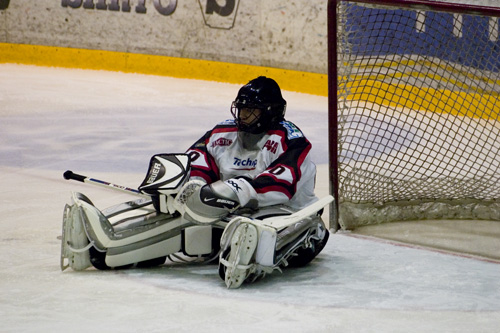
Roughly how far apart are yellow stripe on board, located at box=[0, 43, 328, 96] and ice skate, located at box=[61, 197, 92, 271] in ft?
15.6

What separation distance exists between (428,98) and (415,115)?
0.33ft

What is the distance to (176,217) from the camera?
9.12ft

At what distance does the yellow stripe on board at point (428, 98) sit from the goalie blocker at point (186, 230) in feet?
3.30

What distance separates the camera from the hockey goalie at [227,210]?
259 centimetres

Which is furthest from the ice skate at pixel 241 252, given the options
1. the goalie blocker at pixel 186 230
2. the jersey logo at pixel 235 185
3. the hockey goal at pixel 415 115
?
the hockey goal at pixel 415 115

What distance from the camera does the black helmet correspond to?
2.82 meters

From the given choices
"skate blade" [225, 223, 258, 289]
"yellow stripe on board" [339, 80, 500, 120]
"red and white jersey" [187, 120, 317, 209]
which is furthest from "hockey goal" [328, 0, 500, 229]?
"skate blade" [225, 223, 258, 289]

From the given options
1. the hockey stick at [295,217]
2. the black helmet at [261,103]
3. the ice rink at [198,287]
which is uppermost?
the black helmet at [261,103]

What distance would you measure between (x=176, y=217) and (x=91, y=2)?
5.17 m

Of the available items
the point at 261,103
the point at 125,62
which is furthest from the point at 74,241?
the point at 125,62

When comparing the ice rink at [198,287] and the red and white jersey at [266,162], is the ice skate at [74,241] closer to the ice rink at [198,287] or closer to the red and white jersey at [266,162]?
the ice rink at [198,287]

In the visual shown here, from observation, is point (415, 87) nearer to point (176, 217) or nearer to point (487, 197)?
point (487, 197)

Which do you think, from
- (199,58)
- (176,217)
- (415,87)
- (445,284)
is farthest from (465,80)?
(199,58)

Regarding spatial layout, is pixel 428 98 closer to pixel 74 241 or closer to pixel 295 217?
pixel 295 217
